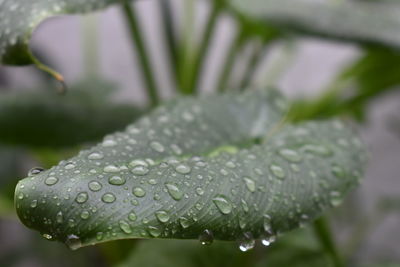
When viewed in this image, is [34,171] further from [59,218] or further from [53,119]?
[53,119]

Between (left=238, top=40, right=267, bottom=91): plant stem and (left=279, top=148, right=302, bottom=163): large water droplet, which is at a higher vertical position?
(left=279, top=148, right=302, bottom=163): large water droplet

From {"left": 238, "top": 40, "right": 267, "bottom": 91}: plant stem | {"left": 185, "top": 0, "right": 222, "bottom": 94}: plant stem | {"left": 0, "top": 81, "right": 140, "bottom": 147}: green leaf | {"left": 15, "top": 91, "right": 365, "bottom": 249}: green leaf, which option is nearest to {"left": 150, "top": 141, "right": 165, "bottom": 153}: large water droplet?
{"left": 15, "top": 91, "right": 365, "bottom": 249}: green leaf

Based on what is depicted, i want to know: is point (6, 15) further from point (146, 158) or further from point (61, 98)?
point (61, 98)

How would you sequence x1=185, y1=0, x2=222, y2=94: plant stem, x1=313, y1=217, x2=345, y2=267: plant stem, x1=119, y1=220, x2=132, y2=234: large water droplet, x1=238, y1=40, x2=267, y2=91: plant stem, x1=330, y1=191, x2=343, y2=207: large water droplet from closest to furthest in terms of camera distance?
x1=119, y1=220, x2=132, y2=234: large water droplet, x1=330, y1=191, x2=343, y2=207: large water droplet, x1=313, y1=217, x2=345, y2=267: plant stem, x1=185, y1=0, x2=222, y2=94: plant stem, x1=238, y1=40, x2=267, y2=91: plant stem

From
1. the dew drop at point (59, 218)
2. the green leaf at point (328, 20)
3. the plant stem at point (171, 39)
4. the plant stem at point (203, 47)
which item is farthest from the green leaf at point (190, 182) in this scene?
the plant stem at point (171, 39)

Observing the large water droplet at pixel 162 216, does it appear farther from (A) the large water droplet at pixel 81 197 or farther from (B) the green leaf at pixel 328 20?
(B) the green leaf at pixel 328 20

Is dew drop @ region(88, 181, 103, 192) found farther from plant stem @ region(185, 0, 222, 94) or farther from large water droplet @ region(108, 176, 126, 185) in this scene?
plant stem @ region(185, 0, 222, 94)

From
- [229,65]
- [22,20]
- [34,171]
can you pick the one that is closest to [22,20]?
[22,20]
